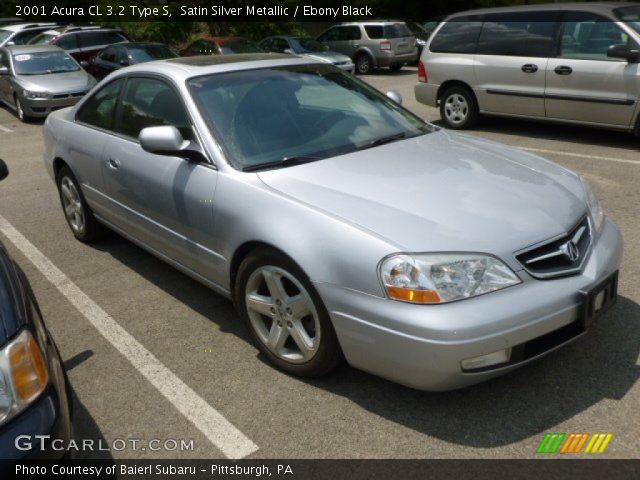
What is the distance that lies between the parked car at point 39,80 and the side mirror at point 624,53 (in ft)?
31.3

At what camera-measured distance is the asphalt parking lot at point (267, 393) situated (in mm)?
2914

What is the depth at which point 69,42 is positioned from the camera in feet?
59.1

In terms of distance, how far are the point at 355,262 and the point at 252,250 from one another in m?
0.74

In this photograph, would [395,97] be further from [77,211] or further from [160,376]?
[77,211]

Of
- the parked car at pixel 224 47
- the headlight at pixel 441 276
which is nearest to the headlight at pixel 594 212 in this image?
the headlight at pixel 441 276

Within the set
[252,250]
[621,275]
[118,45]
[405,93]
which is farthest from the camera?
[118,45]

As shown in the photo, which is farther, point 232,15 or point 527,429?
point 232,15

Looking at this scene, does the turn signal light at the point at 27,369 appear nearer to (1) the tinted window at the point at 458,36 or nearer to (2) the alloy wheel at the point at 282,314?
(2) the alloy wheel at the point at 282,314

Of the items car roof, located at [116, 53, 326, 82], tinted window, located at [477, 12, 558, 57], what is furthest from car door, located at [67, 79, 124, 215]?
tinted window, located at [477, 12, 558, 57]

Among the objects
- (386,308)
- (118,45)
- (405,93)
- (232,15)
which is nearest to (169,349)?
(386,308)

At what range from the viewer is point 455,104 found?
954cm

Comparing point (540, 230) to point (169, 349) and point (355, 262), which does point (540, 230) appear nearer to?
point (355, 262)

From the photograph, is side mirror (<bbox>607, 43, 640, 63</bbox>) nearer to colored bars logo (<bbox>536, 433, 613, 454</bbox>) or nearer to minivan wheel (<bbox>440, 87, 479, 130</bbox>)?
minivan wheel (<bbox>440, 87, 479, 130</bbox>)

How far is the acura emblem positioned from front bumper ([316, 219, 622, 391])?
0.30ft
